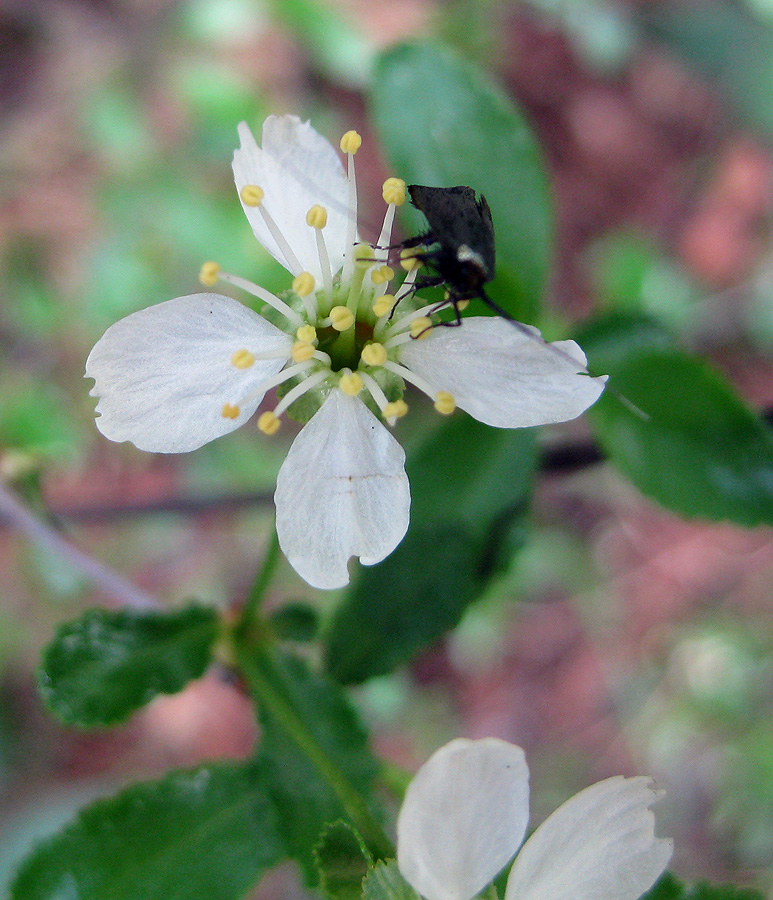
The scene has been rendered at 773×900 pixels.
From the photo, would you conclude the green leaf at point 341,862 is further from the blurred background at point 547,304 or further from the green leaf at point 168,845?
the blurred background at point 547,304

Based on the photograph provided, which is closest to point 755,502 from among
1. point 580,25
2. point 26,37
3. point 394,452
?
point 394,452

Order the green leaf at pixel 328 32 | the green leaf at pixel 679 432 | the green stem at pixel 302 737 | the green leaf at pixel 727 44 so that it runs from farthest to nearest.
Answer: the green leaf at pixel 727 44 < the green leaf at pixel 328 32 < the green leaf at pixel 679 432 < the green stem at pixel 302 737

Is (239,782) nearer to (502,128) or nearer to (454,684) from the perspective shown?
(502,128)

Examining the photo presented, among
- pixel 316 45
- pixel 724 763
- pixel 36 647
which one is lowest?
pixel 724 763

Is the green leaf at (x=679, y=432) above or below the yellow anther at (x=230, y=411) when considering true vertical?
below

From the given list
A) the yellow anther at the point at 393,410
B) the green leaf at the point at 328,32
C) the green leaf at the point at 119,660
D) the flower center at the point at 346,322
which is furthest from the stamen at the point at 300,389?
the green leaf at the point at 328,32

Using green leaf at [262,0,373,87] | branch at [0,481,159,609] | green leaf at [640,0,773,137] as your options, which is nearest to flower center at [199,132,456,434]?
branch at [0,481,159,609]
